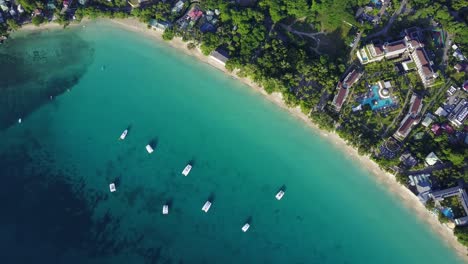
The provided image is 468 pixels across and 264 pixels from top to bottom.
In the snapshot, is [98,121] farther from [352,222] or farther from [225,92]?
[352,222]

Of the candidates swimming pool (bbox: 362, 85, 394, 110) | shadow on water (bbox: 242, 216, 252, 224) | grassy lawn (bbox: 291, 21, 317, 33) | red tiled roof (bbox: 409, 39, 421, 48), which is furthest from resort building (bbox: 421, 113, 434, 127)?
shadow on water (bbox: 242, 216, 252, 224)

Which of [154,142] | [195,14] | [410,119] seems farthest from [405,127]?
[154,142]

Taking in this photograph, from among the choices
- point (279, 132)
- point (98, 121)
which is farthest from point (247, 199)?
point (98, 121)

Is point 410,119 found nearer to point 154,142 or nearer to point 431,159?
point 431,159

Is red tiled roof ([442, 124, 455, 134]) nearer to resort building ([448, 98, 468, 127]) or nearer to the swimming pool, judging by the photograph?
resort building ([448, 98, 468, 127])

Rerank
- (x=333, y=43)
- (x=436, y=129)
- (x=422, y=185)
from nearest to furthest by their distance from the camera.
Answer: (x=422, y=185) → (x=436, y=129) → (x=333, y=43)

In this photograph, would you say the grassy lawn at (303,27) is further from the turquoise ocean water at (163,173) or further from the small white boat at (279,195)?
the small white boat at (279,195)
